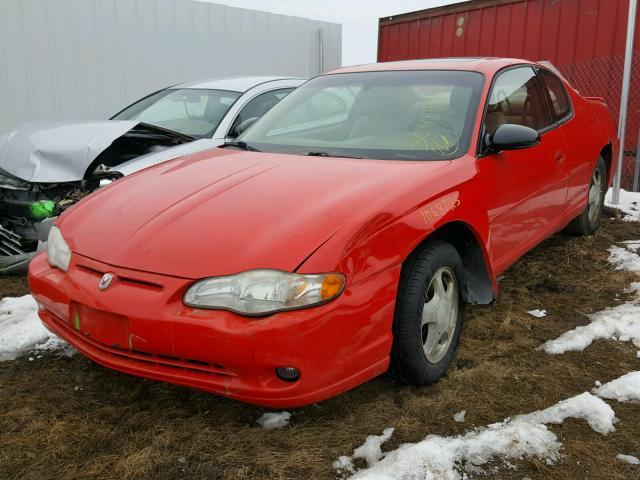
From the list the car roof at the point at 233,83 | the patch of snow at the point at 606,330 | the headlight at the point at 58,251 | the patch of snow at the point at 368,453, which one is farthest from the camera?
the car roof at the point at 233,83

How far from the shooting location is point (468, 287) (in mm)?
3051

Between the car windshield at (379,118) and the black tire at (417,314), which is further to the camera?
the car windshield at (379,118)

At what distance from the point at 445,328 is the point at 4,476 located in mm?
1926

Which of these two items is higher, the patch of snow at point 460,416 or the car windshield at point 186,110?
the car windshield at point 186,110

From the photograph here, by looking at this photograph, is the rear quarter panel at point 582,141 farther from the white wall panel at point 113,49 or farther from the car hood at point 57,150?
the white wall panel at point 113,49

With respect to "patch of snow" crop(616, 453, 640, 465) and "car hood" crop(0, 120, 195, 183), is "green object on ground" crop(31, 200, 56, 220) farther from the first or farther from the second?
"patch of snow" crop(616, 453, 640, 465)

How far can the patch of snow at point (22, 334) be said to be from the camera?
10.6ft

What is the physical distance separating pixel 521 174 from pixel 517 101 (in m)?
0.65

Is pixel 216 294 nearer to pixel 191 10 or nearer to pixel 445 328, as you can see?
pixel 445 328

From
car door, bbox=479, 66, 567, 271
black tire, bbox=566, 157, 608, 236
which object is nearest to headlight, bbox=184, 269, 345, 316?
car door, bbox=479, 66, 567, 271

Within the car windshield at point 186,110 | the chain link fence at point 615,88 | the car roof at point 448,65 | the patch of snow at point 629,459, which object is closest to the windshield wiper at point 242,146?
the car roof at point 448,65

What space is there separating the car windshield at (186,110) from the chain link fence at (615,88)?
536cm

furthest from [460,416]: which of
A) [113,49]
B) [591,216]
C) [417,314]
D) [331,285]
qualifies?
[113,49]

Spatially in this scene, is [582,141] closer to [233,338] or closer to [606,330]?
Answer: [606,330]
